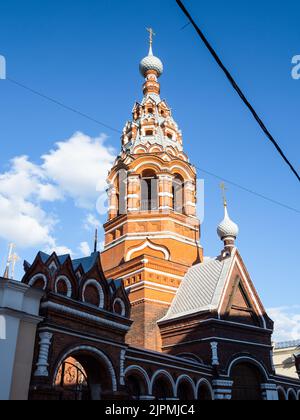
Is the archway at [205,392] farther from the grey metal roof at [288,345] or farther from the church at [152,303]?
the grey metal roof at [288,345]

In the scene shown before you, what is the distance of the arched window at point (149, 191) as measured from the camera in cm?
2372

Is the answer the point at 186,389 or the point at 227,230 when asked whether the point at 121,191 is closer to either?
the point at 227,230

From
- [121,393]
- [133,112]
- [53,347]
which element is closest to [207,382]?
[121,393]

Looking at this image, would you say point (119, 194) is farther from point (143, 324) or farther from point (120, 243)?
point (143, 324)

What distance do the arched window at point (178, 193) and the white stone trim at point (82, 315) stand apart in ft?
39.0

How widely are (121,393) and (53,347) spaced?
239 centimetres

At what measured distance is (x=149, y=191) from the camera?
24.3 metres

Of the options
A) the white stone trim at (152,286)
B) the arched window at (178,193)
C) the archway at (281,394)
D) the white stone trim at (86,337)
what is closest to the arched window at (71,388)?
the white stone trim at (86,337)

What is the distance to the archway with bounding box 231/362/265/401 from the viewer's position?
17.6 m

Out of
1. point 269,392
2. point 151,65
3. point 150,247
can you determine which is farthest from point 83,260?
point 151,65

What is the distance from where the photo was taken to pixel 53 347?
428 inches

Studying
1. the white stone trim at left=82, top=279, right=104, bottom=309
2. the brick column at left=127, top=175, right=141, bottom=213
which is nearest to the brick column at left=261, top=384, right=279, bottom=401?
the white stone trim at left=82, top=279, right=104, bottom=309

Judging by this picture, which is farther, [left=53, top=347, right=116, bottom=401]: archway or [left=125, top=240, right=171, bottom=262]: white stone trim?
[left=125, top=240, right=171, bottom=262]: white stone trim

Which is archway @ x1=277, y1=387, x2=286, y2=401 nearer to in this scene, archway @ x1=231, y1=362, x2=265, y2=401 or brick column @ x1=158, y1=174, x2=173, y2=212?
archway @ x1=231, y1=362, x2=265, y2=401
